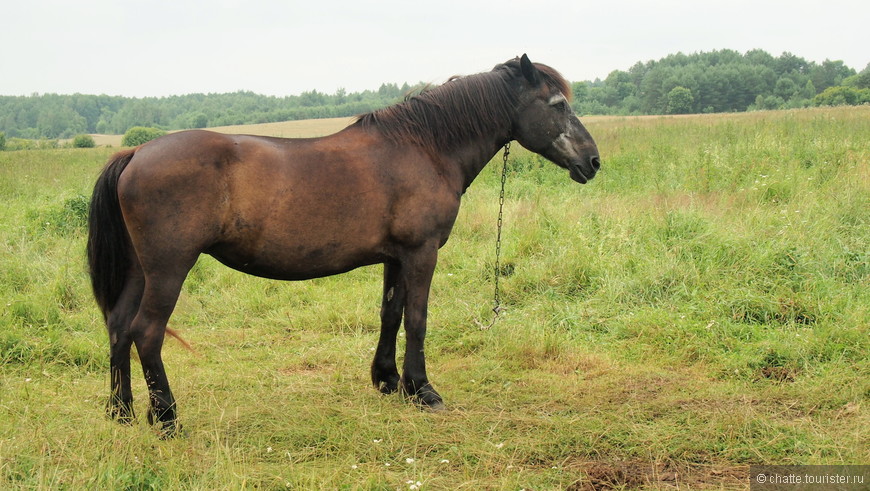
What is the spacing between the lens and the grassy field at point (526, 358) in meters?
3.29

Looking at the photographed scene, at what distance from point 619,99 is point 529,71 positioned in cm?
3671

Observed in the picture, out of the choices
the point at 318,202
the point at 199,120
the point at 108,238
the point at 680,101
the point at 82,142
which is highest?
the point at 680,101

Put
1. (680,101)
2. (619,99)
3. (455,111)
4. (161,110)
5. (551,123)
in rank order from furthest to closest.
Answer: (161,110) → (619,99) → (680,101) → (551,123) → (455,111)

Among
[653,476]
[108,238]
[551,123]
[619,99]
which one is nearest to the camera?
[653,476]

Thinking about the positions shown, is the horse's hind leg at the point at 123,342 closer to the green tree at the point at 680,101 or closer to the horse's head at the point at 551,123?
the horse's head at the point at 551,123

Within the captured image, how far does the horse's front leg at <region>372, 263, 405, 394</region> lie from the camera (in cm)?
451

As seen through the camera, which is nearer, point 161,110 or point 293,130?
point 293,130

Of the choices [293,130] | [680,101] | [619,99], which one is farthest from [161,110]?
[680,101]

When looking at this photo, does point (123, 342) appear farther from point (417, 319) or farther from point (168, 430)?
point (417, 319)

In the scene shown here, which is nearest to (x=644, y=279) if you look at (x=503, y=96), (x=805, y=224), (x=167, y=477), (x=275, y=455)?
(x=805, y=224)

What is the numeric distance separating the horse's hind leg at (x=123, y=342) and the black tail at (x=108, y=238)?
0.23 ft

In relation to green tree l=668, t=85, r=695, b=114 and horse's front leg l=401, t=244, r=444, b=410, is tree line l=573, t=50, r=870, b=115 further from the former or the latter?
horse's front leg l=401, t=244, r=444, b=410

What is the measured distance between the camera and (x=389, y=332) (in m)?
4.59

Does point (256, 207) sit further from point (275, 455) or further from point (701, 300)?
point (701, 300)
